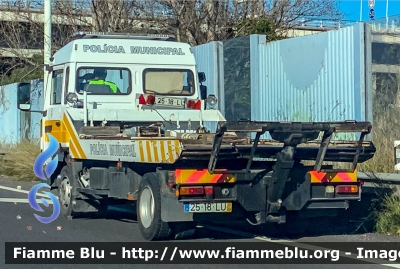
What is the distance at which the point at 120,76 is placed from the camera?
41.8 feet

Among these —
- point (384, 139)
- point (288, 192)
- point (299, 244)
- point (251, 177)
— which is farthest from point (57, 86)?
point (384, 139)

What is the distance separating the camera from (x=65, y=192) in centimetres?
1238

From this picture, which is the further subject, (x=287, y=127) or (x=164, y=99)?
(x=164, y=99)

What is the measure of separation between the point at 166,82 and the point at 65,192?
2393 mm

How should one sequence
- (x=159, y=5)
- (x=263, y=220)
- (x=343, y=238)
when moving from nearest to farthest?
1. (x=263, y=220)
2. (x=343, y=238)
3. (x=159, y=5)

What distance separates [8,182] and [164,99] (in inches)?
298

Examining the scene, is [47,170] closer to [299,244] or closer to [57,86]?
[57,86]

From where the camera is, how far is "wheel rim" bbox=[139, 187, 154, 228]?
9875 millimetres

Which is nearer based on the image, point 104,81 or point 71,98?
point 71,98

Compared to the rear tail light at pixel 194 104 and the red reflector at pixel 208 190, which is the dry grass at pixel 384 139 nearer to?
the rear tail light at pixel 194 104

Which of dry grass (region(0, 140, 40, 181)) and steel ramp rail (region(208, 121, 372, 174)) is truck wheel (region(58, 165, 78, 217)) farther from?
dry grass (region(0, 140, 40, 181))

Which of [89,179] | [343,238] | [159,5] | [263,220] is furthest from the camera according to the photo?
[159,5]

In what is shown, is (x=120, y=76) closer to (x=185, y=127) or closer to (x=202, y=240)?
(x=185, y=127)

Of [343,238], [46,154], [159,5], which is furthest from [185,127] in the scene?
[159,5]
